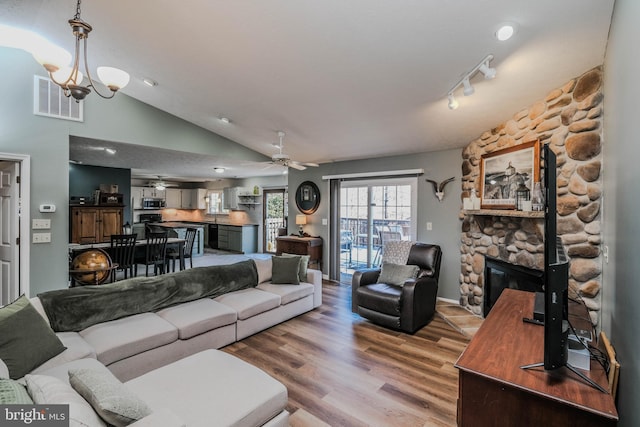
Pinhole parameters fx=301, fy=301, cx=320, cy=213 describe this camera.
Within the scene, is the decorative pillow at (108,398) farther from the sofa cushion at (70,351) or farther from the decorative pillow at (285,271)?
the decorative pillow at (285,271)

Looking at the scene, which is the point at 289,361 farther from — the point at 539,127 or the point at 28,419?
the point at 539,127

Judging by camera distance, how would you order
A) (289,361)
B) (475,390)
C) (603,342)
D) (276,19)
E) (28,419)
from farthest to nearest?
(289,361) → (276,19) → (603,342) → (475,390) → (28,419)

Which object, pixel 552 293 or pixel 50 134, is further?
pixel 50 134

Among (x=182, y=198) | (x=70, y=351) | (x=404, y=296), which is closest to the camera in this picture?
(x=70, y=351)

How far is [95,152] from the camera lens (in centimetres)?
533

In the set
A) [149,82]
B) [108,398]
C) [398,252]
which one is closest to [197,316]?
[108,398]

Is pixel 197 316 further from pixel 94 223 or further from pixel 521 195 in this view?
pixel 94 223

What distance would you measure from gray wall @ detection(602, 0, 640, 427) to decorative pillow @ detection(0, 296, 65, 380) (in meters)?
3.13

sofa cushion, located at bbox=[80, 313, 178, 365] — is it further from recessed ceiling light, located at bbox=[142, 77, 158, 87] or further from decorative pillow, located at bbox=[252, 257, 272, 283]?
recessed ceiling light, located at bbox=[142, 77, 158, 87]

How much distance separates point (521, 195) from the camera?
3.23 metres

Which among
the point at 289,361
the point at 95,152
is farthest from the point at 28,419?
the point at 95,152

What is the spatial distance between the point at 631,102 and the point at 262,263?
394 centimetres

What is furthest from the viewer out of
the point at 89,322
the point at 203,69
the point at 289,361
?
the point at 203,69

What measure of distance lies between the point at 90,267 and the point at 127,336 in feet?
6.98
